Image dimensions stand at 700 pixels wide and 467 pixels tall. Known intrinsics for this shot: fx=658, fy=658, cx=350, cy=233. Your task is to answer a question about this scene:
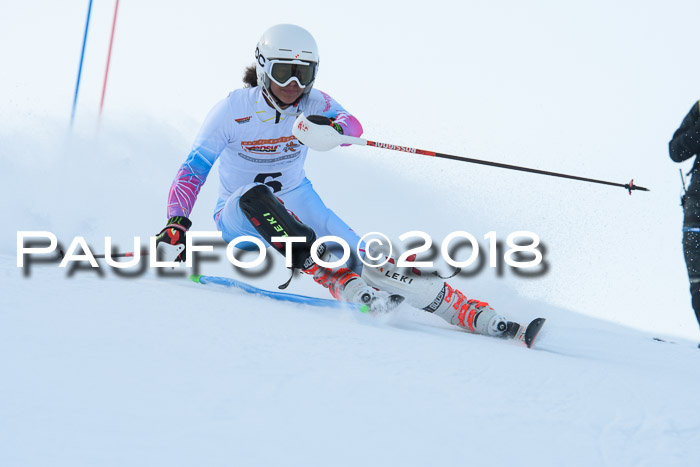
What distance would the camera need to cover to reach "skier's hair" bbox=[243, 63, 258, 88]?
3201mm

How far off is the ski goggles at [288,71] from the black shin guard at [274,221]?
49cm

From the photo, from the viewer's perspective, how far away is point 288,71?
285 cm

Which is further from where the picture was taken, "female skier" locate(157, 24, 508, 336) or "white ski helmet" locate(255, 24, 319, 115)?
"white ski helmet" locate(255, 24, 319, 115)

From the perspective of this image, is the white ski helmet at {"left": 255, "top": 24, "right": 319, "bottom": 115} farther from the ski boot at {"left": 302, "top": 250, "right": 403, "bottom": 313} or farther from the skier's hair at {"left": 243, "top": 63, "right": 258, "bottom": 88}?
the ski boot at {"left": 302, "top": 250, "right": 403, "bottom": 313}

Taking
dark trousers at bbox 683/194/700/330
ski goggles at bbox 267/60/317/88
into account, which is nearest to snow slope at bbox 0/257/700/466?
ski goggles at bbox 267/60/317/88

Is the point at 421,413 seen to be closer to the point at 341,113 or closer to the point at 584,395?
the point at 584,395

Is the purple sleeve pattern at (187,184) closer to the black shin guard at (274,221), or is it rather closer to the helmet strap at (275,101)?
the black shin guard at (274,221)

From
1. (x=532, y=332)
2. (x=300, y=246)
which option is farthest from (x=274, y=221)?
(x=532, y=332)

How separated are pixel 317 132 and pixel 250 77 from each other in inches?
25.9

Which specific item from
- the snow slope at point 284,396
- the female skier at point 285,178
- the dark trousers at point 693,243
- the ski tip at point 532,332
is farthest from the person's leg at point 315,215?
the dark trousers at point 693,243

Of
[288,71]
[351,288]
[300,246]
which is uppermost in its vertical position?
[288,71]

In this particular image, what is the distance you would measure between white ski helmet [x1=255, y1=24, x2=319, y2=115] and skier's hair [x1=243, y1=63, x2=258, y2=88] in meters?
0.27

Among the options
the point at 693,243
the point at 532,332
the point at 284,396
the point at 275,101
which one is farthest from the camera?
the point at 693,243

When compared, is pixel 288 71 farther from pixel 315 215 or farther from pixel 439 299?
pixel 439 299
